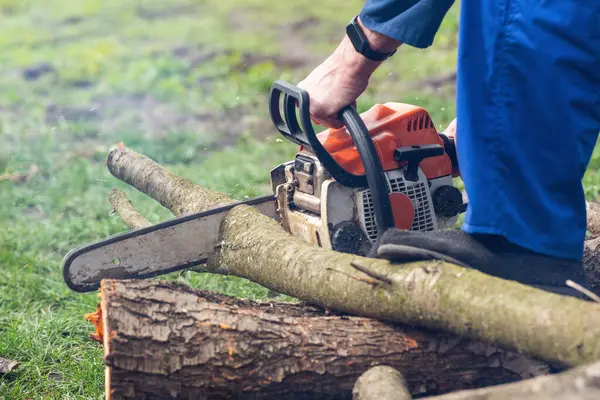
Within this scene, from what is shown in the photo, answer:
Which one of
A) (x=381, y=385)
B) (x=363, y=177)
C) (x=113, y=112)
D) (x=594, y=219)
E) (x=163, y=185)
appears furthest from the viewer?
(x=113, y=112)

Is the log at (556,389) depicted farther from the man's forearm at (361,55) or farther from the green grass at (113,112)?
the green grass at (113,112)

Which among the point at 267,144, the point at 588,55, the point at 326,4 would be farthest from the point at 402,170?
the point at 326,4

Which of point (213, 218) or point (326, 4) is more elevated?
point (326, 4)

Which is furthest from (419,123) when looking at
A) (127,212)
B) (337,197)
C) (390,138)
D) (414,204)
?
(127,212)

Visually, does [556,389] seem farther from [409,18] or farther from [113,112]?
[113,112]

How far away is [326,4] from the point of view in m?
11.1

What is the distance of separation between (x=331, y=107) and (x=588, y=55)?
0.85 meters

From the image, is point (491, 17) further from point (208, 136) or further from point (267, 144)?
point (208, 136)

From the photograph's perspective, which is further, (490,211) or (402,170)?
(402,170)

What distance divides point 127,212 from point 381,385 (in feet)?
5.98

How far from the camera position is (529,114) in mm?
1934

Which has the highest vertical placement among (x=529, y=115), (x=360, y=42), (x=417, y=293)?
(x=360, y=42)

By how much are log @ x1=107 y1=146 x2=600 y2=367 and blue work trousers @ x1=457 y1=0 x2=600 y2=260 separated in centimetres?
24

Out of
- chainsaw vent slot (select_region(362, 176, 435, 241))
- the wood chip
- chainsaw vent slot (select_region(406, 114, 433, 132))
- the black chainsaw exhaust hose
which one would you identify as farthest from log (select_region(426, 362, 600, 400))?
the wood chip
